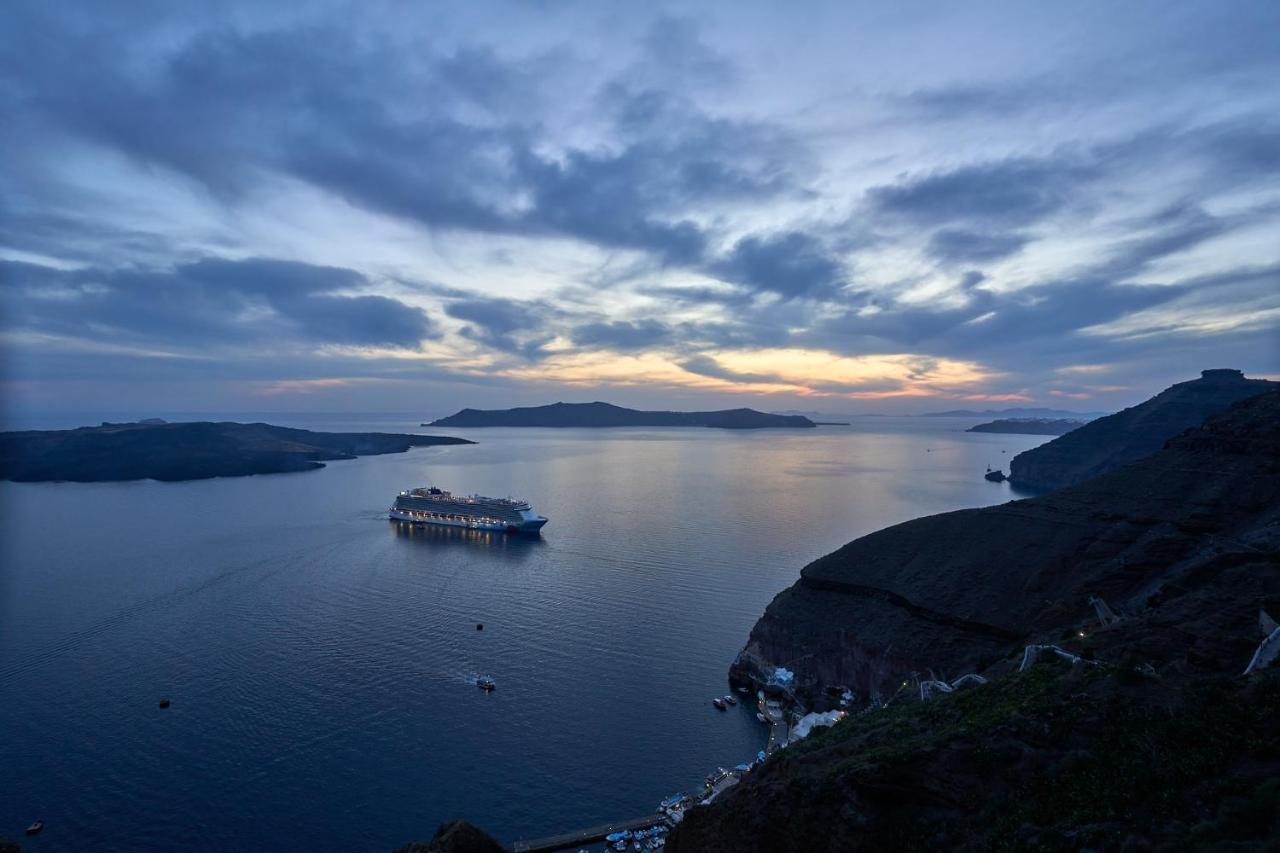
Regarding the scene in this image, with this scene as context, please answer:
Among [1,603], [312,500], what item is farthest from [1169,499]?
[312,500]

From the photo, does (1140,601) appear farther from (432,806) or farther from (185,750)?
(185,750)

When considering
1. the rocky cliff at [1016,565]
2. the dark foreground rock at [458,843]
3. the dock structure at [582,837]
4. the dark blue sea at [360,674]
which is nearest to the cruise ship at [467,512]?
the dark blue sea at [360,674]

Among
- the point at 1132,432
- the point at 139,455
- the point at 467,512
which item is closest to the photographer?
the point at 467,512

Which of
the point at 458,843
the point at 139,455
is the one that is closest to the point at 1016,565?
the point at 458,843

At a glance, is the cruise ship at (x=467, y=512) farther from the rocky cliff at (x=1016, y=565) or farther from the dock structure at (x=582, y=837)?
the dock structure at (x=582, y=837)

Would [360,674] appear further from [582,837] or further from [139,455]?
[139,455]

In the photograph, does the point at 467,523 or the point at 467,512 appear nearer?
the point at 467,523

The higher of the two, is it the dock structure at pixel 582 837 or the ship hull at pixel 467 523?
the ship hull at pixel 467 523
